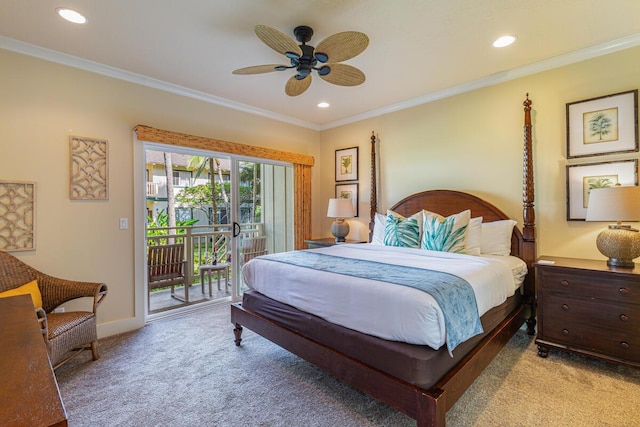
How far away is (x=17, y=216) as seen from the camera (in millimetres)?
2709

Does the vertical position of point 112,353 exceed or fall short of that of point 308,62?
it falls short

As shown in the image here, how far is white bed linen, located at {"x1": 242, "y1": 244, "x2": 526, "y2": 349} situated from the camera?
1.65 m

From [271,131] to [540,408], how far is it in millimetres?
4414

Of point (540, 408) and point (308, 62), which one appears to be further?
point (308, 62)

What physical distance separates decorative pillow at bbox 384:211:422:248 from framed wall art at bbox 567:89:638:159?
163 centimetres

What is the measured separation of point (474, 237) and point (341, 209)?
6.37 ft

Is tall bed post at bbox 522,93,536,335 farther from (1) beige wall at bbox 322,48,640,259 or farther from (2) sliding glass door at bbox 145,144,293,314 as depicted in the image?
(2) sliding glass door at bbox 145,144,293,314

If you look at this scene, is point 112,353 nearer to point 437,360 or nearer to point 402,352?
point 402,352

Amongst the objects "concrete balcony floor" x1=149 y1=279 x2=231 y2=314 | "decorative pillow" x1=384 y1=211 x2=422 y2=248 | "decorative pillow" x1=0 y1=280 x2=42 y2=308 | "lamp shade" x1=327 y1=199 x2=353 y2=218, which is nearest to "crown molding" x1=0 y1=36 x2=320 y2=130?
"lamp shade" x1=327 y1=199 x2=353 y2=218

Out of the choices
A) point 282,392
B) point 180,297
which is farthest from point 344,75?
point 180,297

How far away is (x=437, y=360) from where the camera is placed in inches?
64.4

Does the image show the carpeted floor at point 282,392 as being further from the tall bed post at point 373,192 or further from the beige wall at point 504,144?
the tall bed post at point 373,192

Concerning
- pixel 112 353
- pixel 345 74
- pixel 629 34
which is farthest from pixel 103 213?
pixel 629 34

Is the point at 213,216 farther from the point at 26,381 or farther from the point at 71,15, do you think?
the point at 26,381
